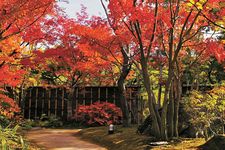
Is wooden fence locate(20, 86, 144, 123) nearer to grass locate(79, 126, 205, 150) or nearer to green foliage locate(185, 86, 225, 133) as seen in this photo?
grass locate(79, 126, 205, 150)

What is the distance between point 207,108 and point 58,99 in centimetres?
1485

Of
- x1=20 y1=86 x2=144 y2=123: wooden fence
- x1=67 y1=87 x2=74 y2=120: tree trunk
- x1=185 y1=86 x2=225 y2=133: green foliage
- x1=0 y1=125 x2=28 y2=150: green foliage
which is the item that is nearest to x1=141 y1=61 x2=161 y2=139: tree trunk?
x1=185 y1=86 x2=225 y2=133: green foliage

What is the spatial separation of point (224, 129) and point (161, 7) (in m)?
5.59

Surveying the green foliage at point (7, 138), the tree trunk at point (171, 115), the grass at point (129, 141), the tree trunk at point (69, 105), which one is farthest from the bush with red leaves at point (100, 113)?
the green foliage at point (7, 138)

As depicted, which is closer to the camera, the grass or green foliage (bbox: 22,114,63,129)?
the grass

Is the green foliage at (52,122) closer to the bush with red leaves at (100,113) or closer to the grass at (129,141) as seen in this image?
the bush with red leaves at (100,113)

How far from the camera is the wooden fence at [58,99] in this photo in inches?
920

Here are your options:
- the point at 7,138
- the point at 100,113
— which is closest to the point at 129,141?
the point at 7,138

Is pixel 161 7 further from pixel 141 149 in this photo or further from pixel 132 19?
pixel 141 149

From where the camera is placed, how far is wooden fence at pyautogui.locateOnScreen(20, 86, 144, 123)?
23.4 meters

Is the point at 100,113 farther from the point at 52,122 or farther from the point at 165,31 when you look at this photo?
the point at 165,31

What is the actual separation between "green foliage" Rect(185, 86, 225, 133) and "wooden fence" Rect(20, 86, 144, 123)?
10.8 meters

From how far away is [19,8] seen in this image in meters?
9.97

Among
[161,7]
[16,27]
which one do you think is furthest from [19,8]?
[161,7]
